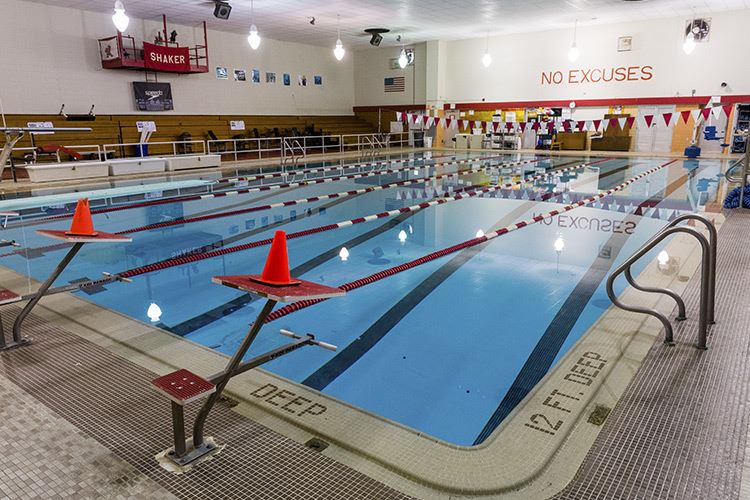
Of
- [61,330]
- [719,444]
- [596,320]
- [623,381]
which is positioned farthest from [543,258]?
[61,330]

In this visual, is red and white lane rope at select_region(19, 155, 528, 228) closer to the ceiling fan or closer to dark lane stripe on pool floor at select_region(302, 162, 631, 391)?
dark lane stripe on pool floor at select_region(302, 162, 631, 391)

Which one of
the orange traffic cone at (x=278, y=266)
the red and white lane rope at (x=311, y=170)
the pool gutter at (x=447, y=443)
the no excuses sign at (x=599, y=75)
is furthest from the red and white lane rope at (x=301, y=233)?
the no excuses sign at (x=599, y=75)

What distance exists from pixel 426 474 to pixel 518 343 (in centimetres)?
150

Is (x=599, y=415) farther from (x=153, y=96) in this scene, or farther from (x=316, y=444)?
(x=153, y=96)

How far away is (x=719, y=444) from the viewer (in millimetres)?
1858

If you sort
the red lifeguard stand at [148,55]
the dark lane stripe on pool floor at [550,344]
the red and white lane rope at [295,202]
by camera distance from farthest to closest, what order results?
1. the red lifeguard stand at [148,55]
2. the red and white lane rope at [295,202]
3. the dark lane stripe on pool floor at [550,344]

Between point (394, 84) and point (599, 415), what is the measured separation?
64.0 feet

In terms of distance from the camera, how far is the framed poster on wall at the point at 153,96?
46.9ft

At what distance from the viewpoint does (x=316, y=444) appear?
1.92m

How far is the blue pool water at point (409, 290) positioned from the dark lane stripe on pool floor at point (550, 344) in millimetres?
13

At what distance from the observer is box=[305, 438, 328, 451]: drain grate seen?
189 cm

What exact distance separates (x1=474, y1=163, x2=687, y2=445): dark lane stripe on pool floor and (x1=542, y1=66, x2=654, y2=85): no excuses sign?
43.4 ft

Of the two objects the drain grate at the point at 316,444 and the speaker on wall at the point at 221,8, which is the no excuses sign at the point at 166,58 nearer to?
the speaker on wall at the point at 221,8

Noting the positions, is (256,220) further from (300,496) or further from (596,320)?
(300,496)
